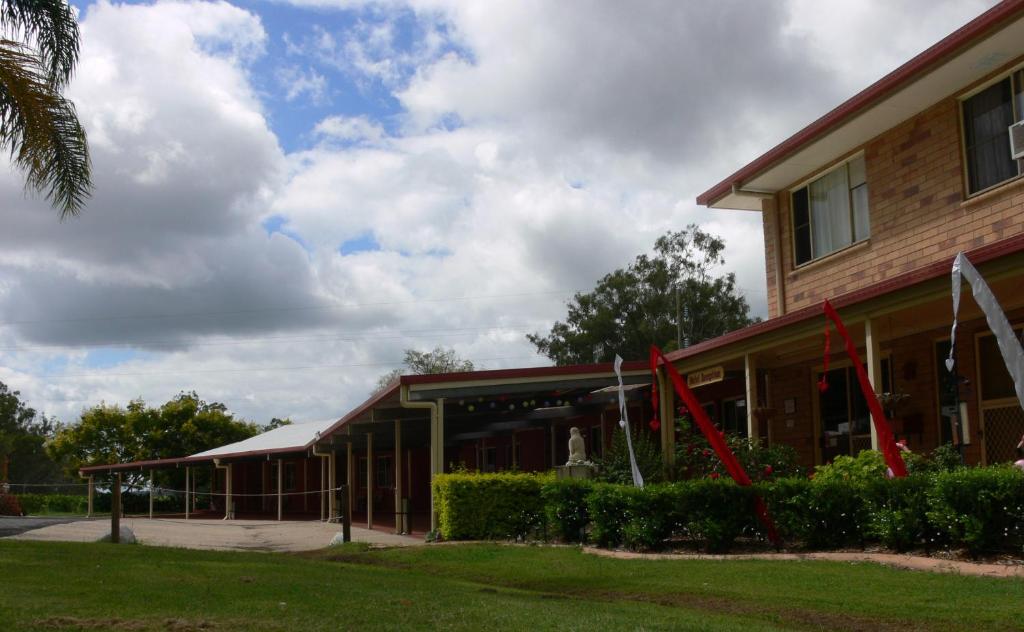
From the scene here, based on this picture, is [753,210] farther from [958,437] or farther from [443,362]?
[443,362]

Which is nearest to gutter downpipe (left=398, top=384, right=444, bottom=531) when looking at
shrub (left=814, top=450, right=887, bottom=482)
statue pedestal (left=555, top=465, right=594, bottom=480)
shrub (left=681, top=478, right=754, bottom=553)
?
statue pedestal (left=555, top=465, right=594, bottom=480)

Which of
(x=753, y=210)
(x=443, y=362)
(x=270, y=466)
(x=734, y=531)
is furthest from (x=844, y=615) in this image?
(x=443, y=362)

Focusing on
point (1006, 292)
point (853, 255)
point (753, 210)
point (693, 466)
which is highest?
point (753, 210)

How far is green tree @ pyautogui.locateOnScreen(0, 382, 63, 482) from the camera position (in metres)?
66.4

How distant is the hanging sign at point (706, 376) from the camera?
1698cm

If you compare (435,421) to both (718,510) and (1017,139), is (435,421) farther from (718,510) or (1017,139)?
(1017,139)

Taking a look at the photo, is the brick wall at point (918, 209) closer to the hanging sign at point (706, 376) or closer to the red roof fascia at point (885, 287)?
the red roof fascia at point (885, 287)

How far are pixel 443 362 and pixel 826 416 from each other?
52.9m

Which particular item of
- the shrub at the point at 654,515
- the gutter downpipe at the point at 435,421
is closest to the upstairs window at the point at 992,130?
the shrub at the point at 654,515

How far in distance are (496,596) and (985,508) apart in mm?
4450

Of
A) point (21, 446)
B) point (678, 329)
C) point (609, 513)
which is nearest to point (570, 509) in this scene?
point (609, 513)

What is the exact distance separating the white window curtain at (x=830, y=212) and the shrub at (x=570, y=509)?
5341mm

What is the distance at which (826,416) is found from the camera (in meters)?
17.7

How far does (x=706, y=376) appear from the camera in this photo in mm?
17438
